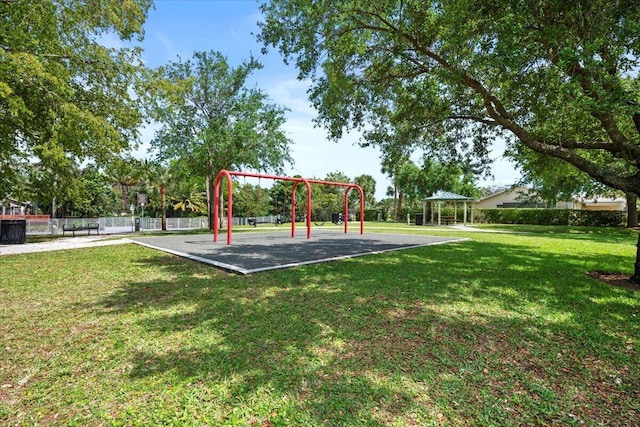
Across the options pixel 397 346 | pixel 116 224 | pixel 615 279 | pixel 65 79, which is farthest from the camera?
pixel 116 224

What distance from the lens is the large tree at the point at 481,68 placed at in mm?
4781

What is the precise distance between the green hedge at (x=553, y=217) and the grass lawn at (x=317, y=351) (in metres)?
27.3

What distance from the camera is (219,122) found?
1861 cm

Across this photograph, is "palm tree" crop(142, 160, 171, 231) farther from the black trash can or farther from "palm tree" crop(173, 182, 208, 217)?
the black trash can

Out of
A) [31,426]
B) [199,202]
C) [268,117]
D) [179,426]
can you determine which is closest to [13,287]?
[31,426]

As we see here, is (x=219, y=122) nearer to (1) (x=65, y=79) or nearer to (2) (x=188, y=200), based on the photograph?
(1) (x=65, y=79)

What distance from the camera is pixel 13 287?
5.55m

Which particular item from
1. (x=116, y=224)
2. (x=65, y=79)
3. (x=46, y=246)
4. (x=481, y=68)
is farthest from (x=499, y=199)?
(x=46, y=246)

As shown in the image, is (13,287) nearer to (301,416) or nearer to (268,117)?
(301,416)

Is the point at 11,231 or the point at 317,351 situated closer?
the point at 317,351

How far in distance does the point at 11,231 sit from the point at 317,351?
49.9 feet

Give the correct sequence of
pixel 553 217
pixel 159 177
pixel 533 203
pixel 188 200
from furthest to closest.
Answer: pixel 188 200
pixel 533 203
pixel 553 217
pixel 159 177

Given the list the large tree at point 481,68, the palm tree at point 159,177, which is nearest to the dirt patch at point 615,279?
the large tree at point 481,68

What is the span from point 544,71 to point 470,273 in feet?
13.2
